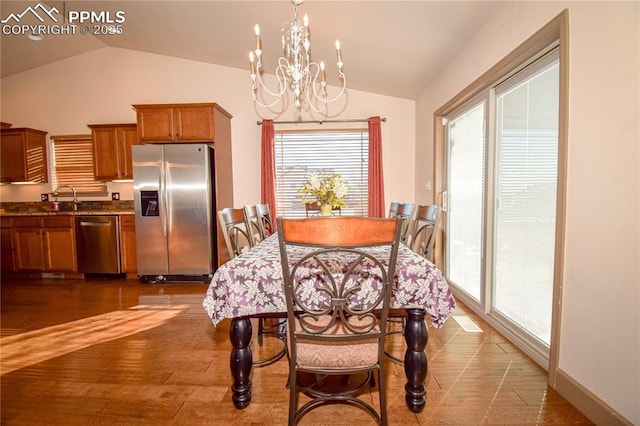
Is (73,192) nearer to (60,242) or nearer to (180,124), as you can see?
(60,242)

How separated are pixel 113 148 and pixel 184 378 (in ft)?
12.6

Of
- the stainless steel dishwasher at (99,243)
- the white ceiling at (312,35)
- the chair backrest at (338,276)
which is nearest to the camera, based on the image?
the chair backrest at (338,276)

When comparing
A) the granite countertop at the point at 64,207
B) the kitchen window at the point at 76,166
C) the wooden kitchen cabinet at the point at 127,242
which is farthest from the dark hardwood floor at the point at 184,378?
the kitchen window at the point at 76,166

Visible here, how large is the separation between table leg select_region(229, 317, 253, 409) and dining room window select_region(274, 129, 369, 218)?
303 cm

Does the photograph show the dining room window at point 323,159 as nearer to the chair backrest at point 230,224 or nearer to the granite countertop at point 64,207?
the chair backrest at point 230,224

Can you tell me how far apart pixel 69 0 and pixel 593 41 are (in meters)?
4.73

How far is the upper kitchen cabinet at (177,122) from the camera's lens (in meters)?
3.89

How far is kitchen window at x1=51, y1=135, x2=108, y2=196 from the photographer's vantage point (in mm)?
4643

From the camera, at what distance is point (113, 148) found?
4.38 metres

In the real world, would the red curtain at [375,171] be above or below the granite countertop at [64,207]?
above

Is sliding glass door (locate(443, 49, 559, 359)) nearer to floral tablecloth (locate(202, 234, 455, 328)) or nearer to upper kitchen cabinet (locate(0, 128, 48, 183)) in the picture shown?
floral tablecloth (locate(202, 234, 455, 328))

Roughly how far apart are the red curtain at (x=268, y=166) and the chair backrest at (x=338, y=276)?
287 cm

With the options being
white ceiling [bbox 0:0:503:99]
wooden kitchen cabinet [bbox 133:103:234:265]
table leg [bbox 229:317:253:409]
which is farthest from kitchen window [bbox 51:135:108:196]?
table leg [bbox 229:317:253:409]

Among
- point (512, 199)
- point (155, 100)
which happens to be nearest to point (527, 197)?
point (512, 199)
